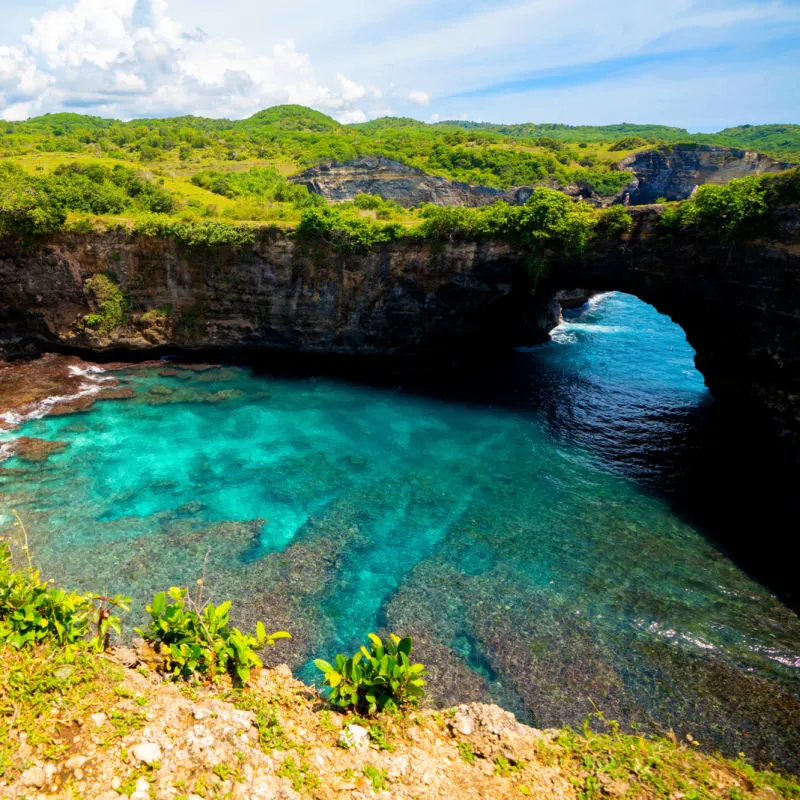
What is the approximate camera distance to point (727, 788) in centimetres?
894

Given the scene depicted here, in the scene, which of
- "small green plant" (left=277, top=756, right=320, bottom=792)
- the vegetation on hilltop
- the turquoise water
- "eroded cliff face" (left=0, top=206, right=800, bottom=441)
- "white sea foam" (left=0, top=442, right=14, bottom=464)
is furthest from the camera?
the vegetation on hilltop

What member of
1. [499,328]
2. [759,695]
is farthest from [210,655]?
[499,328]

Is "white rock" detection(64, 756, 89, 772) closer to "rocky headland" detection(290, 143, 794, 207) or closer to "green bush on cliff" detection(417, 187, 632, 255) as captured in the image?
"green bush on cliff" detection(417, 187, 632, 255)

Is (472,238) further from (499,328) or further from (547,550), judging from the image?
(547,550)

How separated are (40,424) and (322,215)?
1866 cm

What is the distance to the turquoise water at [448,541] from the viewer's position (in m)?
13.2

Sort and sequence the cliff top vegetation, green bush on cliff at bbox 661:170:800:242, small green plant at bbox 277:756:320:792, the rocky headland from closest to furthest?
1. small green plant at bbox 277:756:320:792
2. green bush on cliff at bbox 661:170:800:242
3. the cliff top vegetation
4. the rocky headland

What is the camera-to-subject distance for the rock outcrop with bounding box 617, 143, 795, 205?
79.9 meters

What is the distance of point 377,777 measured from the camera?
7625 mm

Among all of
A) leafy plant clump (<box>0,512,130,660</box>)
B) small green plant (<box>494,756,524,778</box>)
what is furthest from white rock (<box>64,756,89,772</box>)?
small green plant (<box>494,756,524,778</box>)

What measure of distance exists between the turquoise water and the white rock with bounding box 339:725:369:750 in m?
4.82

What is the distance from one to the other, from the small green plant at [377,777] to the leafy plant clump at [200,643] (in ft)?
8.46

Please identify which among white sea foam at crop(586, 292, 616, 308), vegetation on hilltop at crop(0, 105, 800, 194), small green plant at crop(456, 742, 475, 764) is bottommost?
small green plant at crop(456, 742, 475, 764)

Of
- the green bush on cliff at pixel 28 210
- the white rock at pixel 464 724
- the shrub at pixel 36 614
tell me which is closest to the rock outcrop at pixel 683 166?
the green bush on cliff at pixel 28 210
